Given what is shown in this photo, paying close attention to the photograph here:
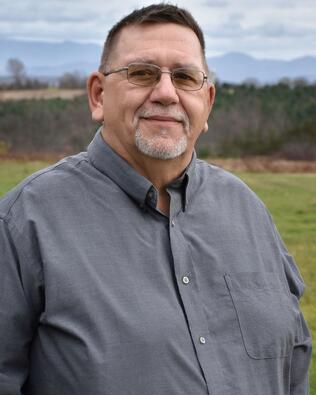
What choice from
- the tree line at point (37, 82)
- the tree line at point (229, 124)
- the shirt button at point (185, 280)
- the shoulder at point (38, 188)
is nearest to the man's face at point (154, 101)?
the shoulder at point (38, 188)

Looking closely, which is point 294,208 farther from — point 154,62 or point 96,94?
point 154,62

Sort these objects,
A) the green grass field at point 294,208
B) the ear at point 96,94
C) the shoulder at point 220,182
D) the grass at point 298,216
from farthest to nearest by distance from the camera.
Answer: the green grass field at point 294,208, the grass at point 298,216, the shoulder at point 220,182, the ear at point 96,94

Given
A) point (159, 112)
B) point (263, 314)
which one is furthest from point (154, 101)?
point (263, 314)

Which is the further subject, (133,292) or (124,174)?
(124,174)

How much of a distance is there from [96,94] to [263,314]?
0.89m

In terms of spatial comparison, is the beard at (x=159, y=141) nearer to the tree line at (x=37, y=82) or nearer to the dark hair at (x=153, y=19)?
the dark hair at (x=153, y=19)

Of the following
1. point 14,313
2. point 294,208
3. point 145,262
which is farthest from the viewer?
point 294,208

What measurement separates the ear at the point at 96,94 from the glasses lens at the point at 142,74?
180mm

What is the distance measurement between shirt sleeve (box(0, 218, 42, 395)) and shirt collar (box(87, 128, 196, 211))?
40 cm

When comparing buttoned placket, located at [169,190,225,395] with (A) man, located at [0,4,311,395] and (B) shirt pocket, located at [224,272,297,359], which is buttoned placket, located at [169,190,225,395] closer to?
(A) man, located at [0,4,311,395]

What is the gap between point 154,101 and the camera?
2.33m

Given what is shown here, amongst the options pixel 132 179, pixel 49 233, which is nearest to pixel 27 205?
pixel 49 233

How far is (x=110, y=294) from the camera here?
216 centimetres

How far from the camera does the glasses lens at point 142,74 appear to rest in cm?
233
